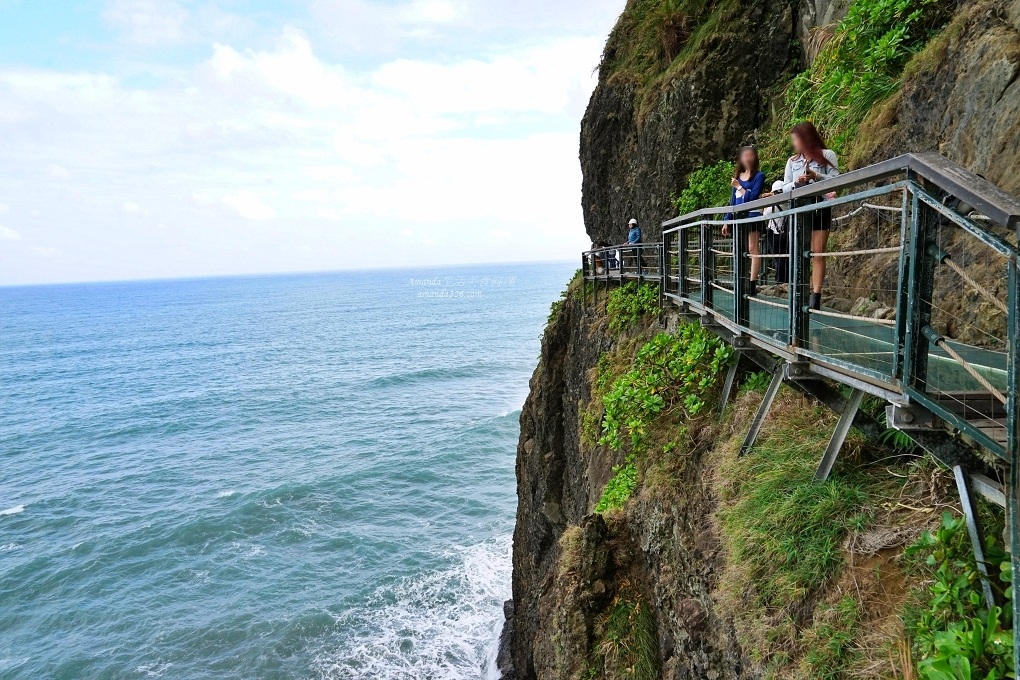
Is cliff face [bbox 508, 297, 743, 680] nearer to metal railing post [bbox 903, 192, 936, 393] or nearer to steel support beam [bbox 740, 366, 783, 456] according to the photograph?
steel support beam [bbox 740, 366, 783, 456]

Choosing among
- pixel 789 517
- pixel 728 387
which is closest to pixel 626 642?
pixel 789 517

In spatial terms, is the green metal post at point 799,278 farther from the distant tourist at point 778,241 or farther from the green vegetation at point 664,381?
the green vegetation at point 664,381

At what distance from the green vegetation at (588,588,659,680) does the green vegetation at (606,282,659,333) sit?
16.5 ft

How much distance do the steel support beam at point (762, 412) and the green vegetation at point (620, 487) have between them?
204 cm

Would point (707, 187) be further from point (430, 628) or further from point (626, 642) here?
point (430, 628)

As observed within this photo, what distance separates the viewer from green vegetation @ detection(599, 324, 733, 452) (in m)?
7.42

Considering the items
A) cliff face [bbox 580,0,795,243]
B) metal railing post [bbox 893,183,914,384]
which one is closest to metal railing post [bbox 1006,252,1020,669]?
metal railing post [bbox 893,183,914,384]

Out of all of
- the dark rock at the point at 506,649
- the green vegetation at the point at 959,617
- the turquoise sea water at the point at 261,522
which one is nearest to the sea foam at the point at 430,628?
the turquoise sea water at the point at 261,522

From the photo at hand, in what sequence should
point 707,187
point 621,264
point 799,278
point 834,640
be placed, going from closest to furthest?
point 834,640 < point 799,278 < point 621,264 < point 707,187

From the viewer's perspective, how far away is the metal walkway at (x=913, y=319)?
2684 millimetres

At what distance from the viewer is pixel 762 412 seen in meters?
5.64

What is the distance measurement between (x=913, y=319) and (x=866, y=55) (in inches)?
275

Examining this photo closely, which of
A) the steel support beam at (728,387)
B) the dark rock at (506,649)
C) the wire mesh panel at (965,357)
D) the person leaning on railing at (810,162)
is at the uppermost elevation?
the person leaning on railing at (810,162)

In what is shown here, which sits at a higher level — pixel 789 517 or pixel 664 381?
pixel 664 381
